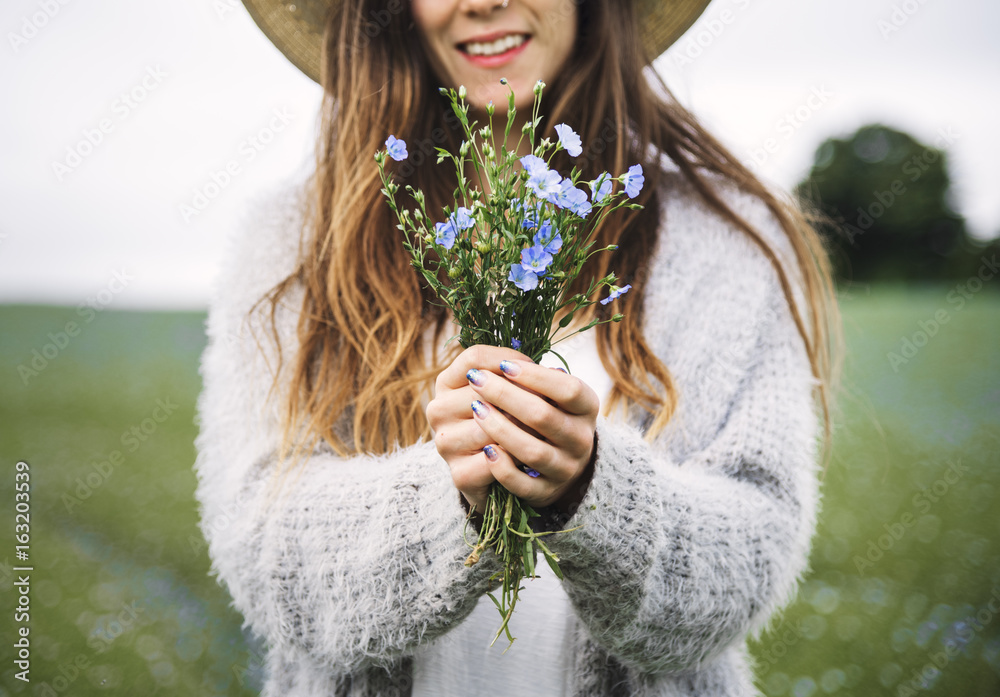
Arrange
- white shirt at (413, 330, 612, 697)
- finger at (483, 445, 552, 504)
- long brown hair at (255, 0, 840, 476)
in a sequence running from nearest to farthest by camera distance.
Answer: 1. finger at (483, 445, 552, 504)
2. white shirt at (413, 330, 612, 697)
3. long brown hair at (255, 0, 840, 476)

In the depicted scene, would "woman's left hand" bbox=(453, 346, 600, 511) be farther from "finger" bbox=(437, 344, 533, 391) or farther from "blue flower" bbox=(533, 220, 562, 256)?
"blue flower" bbox=(533, 220, 562, 256)

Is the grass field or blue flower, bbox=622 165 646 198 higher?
blue flower, bbox=622 165 646 198

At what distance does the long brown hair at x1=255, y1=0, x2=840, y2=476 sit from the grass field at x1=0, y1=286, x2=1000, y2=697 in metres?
0.81

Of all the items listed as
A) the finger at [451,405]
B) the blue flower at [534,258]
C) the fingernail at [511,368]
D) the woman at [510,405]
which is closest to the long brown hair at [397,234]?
the woman at [510,405]

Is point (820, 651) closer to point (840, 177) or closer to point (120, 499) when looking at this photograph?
point (120, 499)

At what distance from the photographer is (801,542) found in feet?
5.26

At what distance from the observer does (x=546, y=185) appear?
925mm

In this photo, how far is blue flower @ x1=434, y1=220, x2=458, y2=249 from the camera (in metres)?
0.95

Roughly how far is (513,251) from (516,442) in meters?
0.27

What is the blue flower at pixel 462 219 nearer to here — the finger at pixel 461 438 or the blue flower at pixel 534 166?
the blue flower at pixel 534 166

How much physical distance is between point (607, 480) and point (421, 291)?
0.86 metres

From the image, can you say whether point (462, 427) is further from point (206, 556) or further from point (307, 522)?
point (206, 556)

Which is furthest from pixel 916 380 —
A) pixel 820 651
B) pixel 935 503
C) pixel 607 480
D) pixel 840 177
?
pixel 840 177

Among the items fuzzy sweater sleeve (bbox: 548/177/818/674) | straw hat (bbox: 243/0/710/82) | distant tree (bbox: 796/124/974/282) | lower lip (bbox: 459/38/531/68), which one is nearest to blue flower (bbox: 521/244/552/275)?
fuzzy sweater sleeve (bbox: 548/177/818/674)
